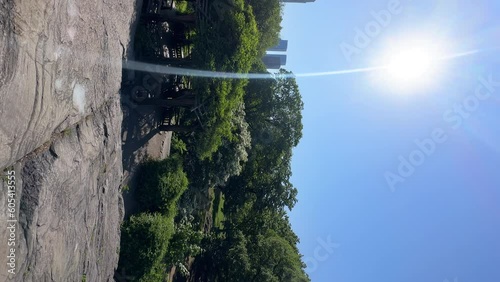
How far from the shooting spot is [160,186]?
63.4 feet

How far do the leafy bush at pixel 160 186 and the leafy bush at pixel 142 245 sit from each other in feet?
4.33

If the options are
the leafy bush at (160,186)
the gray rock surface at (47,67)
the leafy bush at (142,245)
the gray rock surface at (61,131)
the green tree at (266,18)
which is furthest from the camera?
the green tree at (266,18)

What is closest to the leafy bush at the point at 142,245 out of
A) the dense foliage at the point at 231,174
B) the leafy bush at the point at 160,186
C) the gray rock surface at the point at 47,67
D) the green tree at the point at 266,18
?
the dense foliage at the point at 231,174

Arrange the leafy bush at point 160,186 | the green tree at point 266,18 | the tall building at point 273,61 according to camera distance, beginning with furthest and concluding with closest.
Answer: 1. the tall building at point 273,61
2. the green tree at point 266,18
3. the leafy bush at point 160,186

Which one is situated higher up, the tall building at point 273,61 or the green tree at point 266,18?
the tall building at point 273,61

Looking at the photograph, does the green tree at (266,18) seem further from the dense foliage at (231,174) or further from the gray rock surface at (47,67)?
the gray rock surface at (47,67)

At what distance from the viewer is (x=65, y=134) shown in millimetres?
9688

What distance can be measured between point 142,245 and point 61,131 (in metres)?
9.04

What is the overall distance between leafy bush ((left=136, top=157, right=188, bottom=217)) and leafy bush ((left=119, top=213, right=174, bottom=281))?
132cm

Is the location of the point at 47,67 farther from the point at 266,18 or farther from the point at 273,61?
the point at 273,61

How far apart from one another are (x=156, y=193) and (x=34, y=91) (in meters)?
12.0

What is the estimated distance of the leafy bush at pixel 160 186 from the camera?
19.2 m

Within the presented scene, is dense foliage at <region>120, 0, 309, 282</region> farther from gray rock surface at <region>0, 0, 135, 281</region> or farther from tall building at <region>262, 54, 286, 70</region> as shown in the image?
tall building at <region>262, 54, 286, 70</region>

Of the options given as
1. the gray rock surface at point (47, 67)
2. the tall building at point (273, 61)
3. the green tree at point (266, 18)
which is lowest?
the gray rock surface at point (47, 67)
